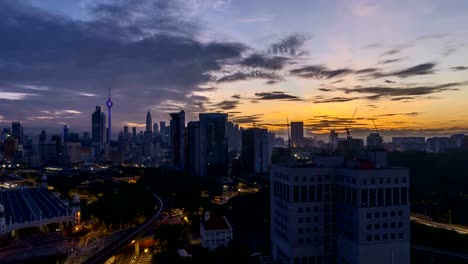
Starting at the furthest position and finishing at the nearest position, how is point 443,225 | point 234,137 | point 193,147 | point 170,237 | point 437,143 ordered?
1. point 234,137
2. point 437,143
3. point 193,147
4. point 443,225
5. point 170,237

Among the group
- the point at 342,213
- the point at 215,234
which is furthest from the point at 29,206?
the point at 342,213

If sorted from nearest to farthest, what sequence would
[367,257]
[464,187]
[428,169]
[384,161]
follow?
[367,257], [384,161], [464,187], [428,169]

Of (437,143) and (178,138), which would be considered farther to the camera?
(437,143)

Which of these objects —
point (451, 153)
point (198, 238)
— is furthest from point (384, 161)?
point (451, 153)

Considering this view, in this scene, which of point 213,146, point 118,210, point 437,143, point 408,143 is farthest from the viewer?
point 408,143

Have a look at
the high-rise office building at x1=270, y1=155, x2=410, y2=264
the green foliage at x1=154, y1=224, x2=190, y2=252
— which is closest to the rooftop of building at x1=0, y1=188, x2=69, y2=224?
the green foliage at x1=154, y1=224, x2=190, y2=252

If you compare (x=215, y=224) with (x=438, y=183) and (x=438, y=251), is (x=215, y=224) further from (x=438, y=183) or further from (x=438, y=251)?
(x=438, y=183)

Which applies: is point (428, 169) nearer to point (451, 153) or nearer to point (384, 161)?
point (451, 153)

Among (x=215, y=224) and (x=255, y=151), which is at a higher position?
(x=255, y=151)
